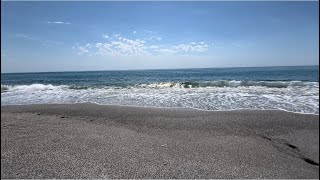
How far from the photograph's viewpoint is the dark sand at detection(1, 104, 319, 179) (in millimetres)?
4195

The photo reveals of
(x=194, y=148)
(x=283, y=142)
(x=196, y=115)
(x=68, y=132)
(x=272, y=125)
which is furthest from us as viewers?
(x=196, y=115)

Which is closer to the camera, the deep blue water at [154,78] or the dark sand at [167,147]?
the dark sand at [167,147]

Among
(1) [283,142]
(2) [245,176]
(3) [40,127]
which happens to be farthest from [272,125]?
→ (3) [40,127]

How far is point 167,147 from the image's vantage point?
5438 mm

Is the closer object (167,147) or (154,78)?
(167,147)

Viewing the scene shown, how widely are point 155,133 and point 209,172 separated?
269cm

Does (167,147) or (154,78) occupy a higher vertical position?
(167,147)

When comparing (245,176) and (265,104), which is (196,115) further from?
(245,176)

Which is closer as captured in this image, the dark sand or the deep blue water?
the dark sand

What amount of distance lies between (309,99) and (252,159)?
830 cm

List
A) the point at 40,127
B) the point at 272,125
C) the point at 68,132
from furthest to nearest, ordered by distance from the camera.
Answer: the point at 272,125 → the point at 40,127 → the point at 68,132

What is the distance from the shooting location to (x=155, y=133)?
265 inches

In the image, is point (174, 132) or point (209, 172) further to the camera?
point (174, 132)

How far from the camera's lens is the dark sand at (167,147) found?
420cm
